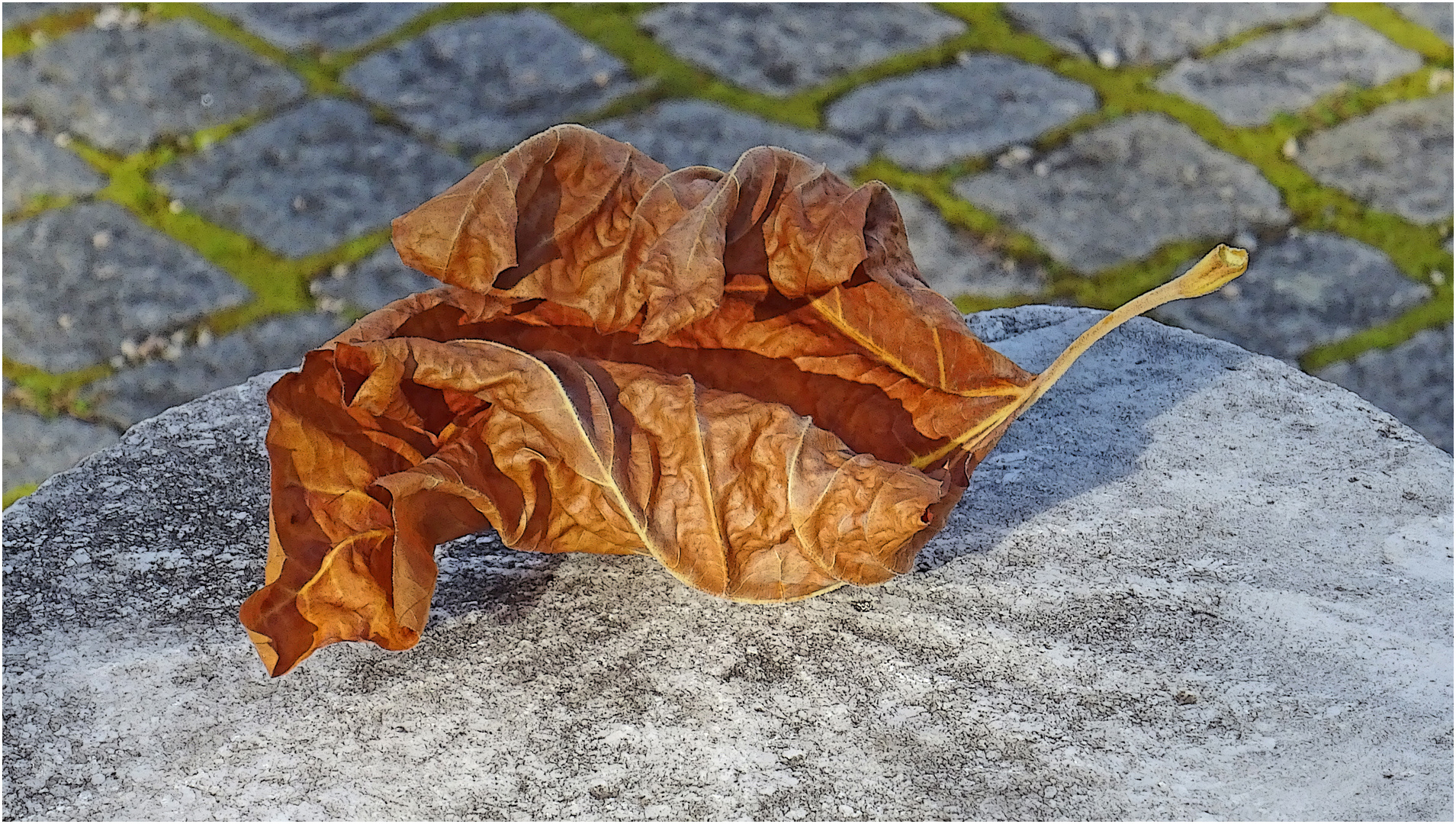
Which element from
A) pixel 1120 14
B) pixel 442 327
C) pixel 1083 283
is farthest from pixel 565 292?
pixel 1120 14

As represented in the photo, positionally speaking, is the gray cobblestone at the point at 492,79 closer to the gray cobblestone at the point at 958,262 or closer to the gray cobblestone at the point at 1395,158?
the gray cobblestone at the point at 958,262

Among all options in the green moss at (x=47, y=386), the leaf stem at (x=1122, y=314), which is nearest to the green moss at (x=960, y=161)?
the green moss at (x=47, y=386)

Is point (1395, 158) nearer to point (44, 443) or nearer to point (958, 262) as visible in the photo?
point (958, 262)

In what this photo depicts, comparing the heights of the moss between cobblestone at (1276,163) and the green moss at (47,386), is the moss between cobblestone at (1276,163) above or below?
above

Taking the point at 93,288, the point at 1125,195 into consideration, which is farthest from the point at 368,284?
the point at 1125,195

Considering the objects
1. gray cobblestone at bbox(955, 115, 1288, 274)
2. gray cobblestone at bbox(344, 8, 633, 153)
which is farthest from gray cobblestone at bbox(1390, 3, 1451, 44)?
gray cobblestone at bbox(344, 8, 633, 153)
